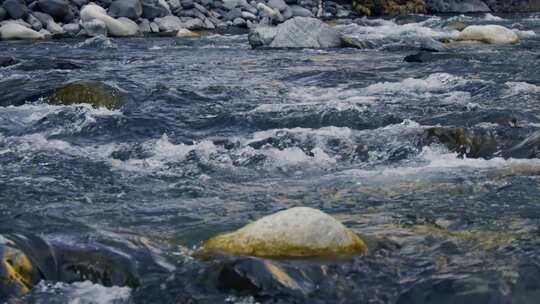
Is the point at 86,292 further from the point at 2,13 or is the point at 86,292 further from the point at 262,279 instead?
the point at 2,13

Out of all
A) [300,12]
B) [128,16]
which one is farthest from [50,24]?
[300,12]

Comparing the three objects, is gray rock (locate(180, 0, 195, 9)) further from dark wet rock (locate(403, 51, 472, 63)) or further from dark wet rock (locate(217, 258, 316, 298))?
dark wet rock (locate(217, 258, 316, 298))

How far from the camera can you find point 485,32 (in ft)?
50.1

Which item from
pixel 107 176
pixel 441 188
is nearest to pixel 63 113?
pixel 107 176

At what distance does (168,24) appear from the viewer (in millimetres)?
19781

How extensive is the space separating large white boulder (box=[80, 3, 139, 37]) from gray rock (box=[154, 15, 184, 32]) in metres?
0.88

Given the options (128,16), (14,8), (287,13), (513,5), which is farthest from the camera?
(513,5)

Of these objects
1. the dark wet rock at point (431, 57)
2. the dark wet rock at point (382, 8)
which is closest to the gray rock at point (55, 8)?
the dark wet rock at point (431, 57)

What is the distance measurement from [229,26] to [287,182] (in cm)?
1641

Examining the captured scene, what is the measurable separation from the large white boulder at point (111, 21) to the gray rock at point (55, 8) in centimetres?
47

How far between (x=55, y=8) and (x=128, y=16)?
1823 millimetres

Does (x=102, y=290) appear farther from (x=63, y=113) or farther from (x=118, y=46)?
(x=118, y=46)

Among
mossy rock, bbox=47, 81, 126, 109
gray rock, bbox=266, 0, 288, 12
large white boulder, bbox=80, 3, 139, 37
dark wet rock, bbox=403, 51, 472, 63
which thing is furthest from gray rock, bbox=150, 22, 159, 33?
mossy rock, bbox=47, 81, 126, 109

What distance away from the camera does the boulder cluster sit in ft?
58.7
